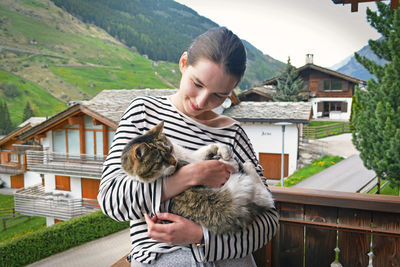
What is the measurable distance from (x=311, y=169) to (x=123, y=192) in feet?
29.7

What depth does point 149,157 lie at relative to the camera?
699mm

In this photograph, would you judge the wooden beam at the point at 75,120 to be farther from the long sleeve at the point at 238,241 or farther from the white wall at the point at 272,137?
the long sleeve at the point at 238,241

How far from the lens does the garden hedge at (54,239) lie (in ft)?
→ 15.3

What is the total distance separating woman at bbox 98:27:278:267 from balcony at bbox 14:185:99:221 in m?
7.45

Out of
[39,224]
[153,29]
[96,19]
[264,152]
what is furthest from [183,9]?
[39,224]

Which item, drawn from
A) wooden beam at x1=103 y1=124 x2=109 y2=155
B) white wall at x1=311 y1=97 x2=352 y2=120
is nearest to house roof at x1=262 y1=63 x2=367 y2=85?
white wall at x1=311 y1=97 x2=352 y2=120

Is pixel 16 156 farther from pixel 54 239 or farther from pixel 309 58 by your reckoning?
pixel 309 58

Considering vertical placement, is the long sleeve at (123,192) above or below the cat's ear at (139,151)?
below

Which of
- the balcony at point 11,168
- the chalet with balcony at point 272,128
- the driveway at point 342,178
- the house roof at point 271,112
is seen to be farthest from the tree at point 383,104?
the balcony at point 11,168

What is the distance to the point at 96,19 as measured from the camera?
73.9ft

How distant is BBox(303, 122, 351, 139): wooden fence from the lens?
11.0 metres

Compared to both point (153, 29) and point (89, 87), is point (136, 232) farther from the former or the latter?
point (153, 29)

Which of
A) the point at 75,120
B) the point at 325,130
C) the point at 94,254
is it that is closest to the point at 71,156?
the point at 75,120

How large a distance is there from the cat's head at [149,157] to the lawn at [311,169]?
299 inches
